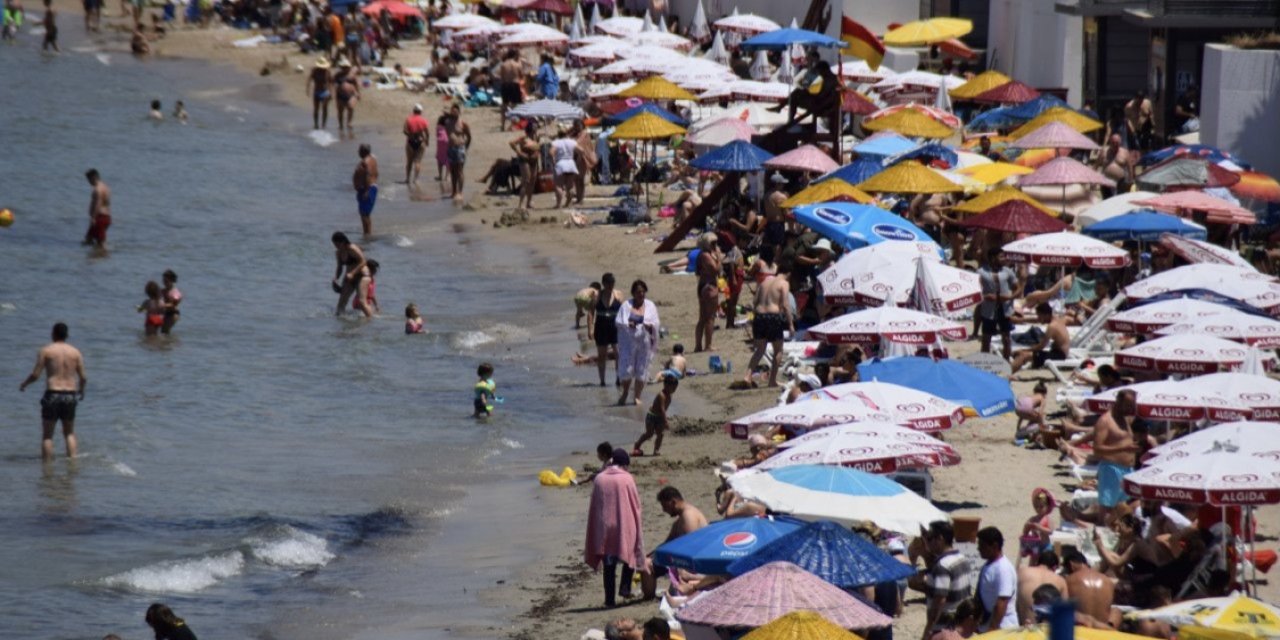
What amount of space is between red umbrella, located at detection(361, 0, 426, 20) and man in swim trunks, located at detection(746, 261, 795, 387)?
30.2 m

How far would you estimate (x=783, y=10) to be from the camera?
44031 millimetres

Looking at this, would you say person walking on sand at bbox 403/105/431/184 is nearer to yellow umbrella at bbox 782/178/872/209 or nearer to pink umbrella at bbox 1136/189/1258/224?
yellow umbrella at bbox 782/178/872/209

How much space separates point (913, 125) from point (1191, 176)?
5539mm

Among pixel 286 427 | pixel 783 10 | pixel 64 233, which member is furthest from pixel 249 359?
pixel 783 10

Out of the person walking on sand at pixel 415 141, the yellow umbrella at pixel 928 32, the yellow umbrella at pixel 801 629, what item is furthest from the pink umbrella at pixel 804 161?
the yellow umbrella at pixel 801 629

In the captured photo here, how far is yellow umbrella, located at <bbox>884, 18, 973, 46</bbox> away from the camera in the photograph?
112 ft

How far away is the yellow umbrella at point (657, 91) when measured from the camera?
30.4 m

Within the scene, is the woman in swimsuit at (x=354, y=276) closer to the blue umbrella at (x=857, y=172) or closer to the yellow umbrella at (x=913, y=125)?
the blue umbrella at (x=857, y=172)

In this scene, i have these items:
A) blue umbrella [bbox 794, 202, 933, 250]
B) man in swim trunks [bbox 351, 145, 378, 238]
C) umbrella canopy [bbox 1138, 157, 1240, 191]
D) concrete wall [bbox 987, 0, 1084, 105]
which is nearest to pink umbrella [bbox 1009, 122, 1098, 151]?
umbrella canopy [bbox 1138, 157, 1240, 191]

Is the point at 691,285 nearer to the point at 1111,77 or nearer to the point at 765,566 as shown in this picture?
the point at 1111,77

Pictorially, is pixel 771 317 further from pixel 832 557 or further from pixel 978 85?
pixel 978 85

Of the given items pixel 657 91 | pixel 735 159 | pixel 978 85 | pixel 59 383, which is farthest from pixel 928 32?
pixel 59 383

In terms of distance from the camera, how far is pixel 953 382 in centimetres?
1436

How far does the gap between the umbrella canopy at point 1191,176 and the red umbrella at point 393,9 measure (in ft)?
94.0
